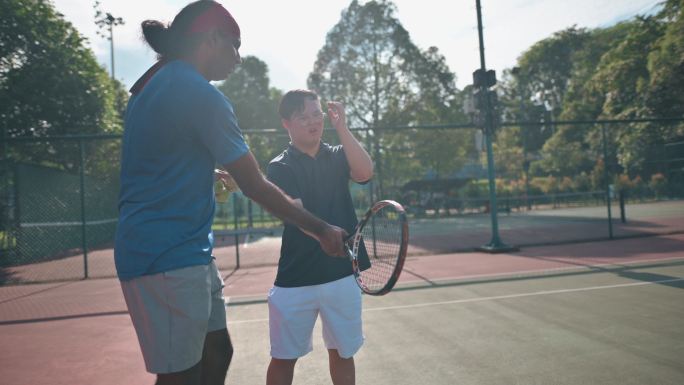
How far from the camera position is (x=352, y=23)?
28.9 meters

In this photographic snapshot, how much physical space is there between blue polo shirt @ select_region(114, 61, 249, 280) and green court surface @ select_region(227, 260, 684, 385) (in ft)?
7.40

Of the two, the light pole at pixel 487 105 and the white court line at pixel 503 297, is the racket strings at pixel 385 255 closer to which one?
the white court line at pixel 503 297

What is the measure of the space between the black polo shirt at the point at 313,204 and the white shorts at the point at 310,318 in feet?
0.20

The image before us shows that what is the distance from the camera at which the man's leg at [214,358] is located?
6.89 feet

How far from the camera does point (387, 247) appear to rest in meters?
2.81

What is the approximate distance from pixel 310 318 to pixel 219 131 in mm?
1275

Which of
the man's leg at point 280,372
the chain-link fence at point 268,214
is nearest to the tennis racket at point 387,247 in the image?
the man's leg at point 280,372

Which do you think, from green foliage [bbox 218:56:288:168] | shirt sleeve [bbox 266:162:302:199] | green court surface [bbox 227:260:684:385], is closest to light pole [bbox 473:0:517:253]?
green court surface [bbox 227:260:684:385]

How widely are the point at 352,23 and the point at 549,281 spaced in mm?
25294

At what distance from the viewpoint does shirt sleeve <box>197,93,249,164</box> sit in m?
1.63

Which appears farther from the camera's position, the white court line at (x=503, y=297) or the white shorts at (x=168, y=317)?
the white court line at (x=503, y=297)

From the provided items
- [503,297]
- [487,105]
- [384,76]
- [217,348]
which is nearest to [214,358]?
[217,348]

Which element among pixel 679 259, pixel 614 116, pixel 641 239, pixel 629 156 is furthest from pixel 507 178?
pixel 679 259

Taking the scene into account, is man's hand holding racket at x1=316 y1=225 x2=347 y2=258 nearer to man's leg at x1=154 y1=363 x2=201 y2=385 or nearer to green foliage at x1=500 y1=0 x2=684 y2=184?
man's leg at x1=154 y1=363 x2=201 y2=385
